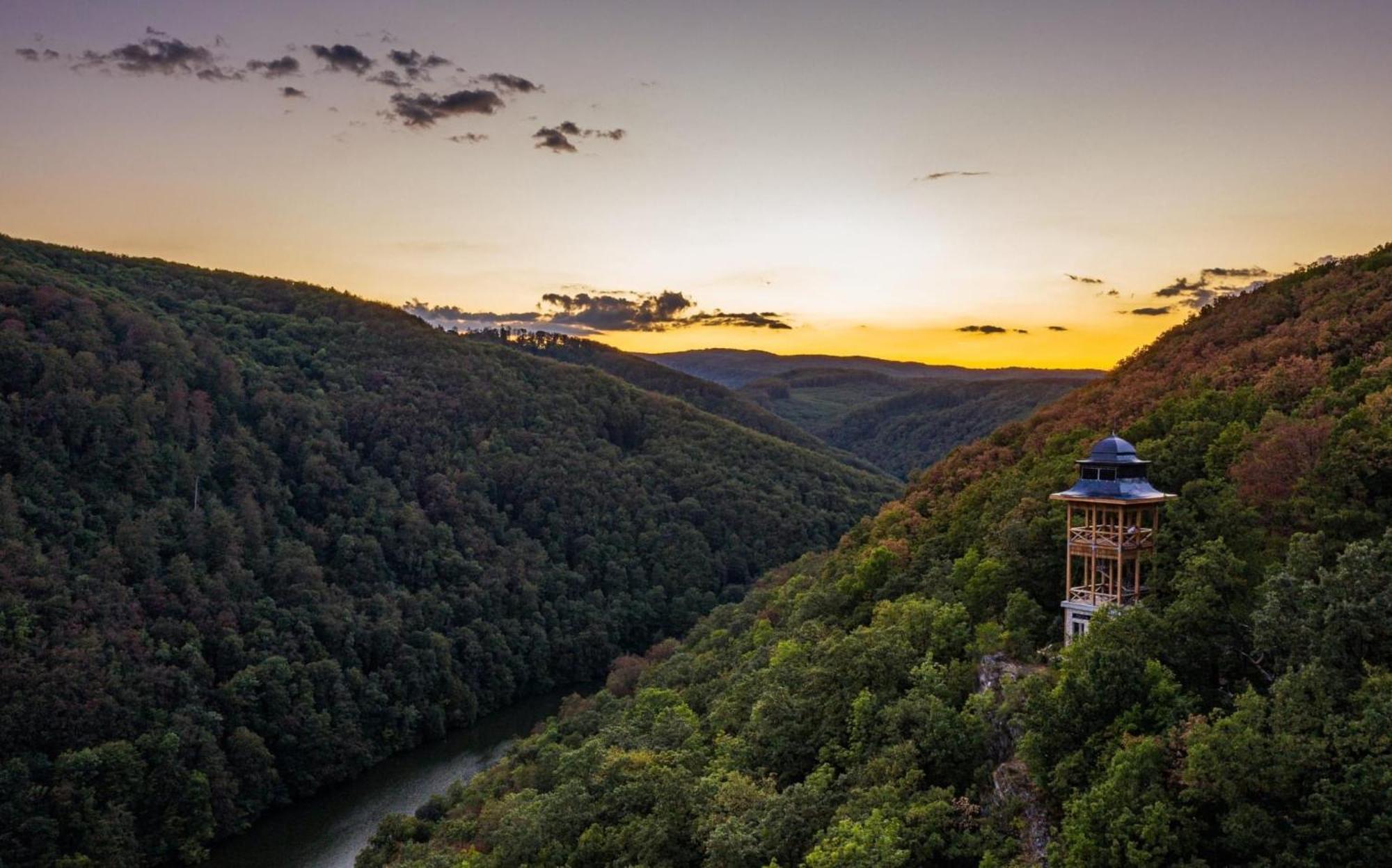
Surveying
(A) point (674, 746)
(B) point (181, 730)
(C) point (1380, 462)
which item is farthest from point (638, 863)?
(B) point (181, 730)

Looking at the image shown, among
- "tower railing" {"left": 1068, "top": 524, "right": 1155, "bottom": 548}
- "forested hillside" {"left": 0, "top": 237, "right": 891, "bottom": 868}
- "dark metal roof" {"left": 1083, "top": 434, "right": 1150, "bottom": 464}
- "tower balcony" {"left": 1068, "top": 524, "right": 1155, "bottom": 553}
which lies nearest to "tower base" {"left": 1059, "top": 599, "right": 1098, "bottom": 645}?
"tower balcony" {"left": 1068, "top": 524, "right": 1155, "bottom": 553}

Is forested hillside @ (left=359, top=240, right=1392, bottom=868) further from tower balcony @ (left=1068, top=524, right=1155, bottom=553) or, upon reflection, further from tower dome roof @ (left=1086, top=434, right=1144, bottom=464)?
tower dome roof @ (left=1086, top=434, right=1144, bottom=464)

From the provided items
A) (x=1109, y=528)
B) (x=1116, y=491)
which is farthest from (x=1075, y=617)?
(x=1116, y=491)

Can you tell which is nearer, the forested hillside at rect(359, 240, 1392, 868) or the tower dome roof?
the forested hillside at rect(359, 240, 1392, 868)

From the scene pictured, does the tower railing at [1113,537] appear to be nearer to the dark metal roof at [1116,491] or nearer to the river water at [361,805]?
the dark metal roof at [1116,491]

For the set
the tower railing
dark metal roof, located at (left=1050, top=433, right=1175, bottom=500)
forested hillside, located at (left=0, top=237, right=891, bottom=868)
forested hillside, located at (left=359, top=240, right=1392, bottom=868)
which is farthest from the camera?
forested hillside, located at (left=0, top=237, right=891, bottom=868)

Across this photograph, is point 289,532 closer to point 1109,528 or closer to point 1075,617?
point 1075,617
